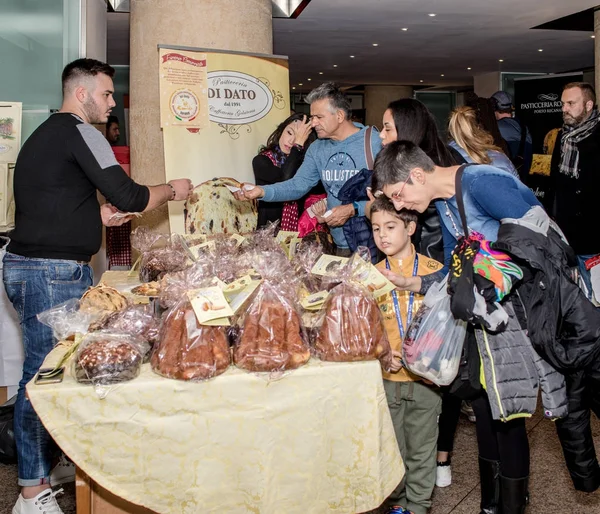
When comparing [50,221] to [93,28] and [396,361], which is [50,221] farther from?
[93,28]

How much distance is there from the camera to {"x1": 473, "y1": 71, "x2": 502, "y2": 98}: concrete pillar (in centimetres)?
1461


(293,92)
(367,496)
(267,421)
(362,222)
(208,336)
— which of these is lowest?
(367,496)

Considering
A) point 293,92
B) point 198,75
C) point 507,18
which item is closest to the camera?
point 198,75

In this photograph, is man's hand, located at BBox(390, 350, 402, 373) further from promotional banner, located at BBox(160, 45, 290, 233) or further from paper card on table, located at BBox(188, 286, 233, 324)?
promotional banner, located at BBox(160, 45, 290, 233)

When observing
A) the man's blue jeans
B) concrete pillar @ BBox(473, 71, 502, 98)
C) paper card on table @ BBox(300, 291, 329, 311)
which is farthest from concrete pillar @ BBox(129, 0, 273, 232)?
concrete pillar @ BBox(473, 71, 502, 98)

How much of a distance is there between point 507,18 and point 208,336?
861 centimetres

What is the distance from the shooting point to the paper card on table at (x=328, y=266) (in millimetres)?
2090

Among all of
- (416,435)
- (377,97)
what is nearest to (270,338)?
(416,435)

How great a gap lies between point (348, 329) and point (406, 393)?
0.62 m

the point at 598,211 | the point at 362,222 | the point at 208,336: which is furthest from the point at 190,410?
the point at 598,211

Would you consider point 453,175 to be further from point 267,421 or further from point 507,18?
point 507,18

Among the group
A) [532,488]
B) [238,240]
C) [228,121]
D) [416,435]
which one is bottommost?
[532,488]

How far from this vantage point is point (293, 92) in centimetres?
1917

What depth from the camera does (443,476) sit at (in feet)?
9.53
